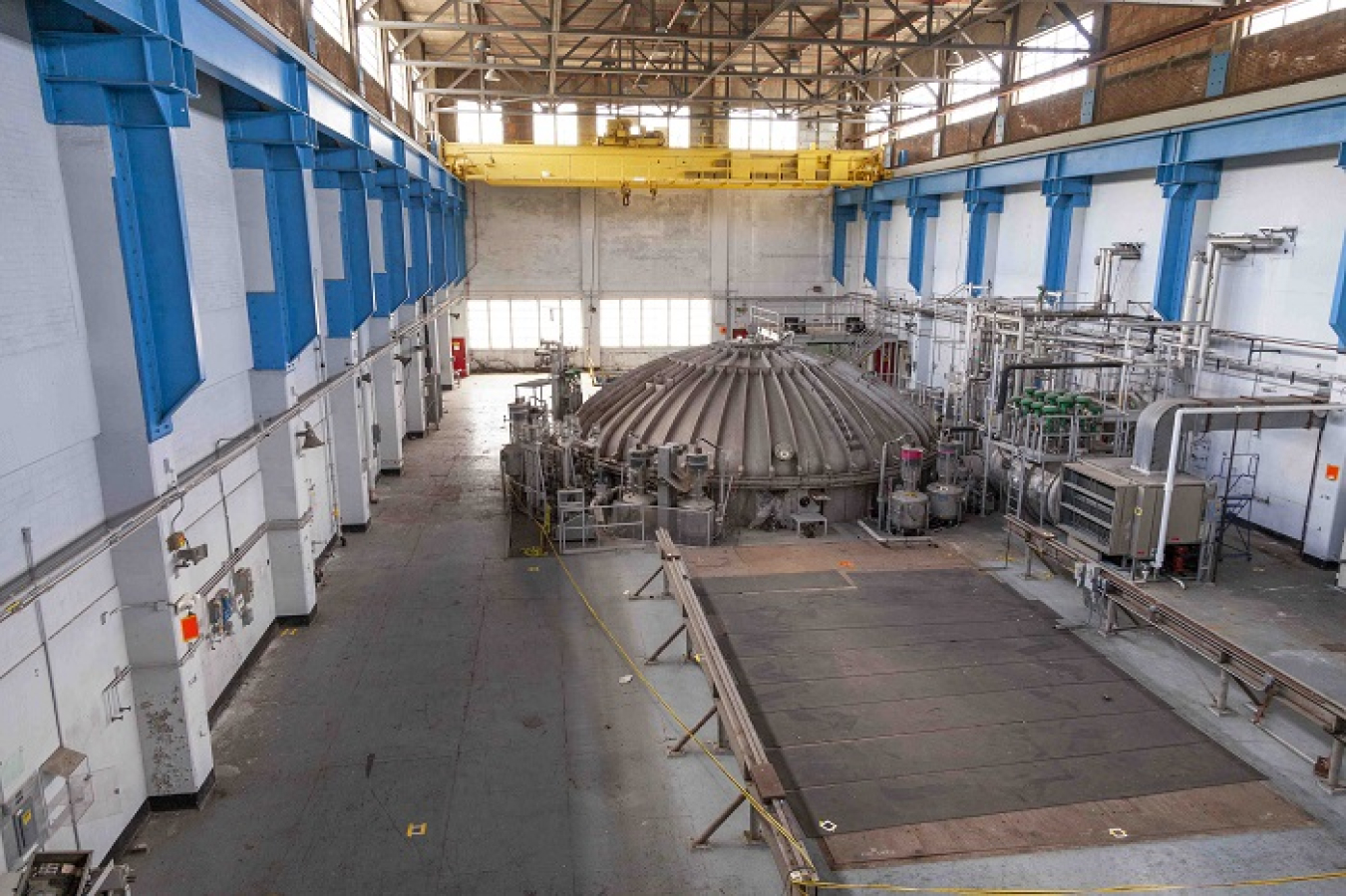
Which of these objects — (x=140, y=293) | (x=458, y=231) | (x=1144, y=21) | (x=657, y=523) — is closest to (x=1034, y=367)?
(x=657, y=523)

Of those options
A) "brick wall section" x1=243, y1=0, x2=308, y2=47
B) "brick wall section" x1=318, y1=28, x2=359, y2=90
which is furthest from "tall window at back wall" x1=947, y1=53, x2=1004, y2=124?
"brick wall section" x1=243, y1=0, x2=308, y2=47

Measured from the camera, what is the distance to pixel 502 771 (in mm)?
8414

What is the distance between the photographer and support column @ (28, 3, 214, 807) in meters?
6.28

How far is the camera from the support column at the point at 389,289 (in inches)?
662

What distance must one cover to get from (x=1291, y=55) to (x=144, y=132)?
16449 millimetres

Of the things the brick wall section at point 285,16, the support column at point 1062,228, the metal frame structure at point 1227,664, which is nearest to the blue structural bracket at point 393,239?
the brick wall section at point 285,16

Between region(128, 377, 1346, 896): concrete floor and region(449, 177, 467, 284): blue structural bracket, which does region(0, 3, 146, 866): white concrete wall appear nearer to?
region(128, 377, 1346, 896): concrete floor

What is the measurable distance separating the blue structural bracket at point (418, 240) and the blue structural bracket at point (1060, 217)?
15.0 metres

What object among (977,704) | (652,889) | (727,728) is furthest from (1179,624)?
(652,889)

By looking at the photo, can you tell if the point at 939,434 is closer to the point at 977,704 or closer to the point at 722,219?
the point at 977,704

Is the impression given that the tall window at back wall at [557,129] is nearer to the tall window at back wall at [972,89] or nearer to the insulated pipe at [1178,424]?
the tall window at back wall at [972,89]

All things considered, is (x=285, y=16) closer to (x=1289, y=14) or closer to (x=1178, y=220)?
(x=1289, y=14)

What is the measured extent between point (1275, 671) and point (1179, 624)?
133 centimetres

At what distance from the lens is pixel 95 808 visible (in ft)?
22.3
